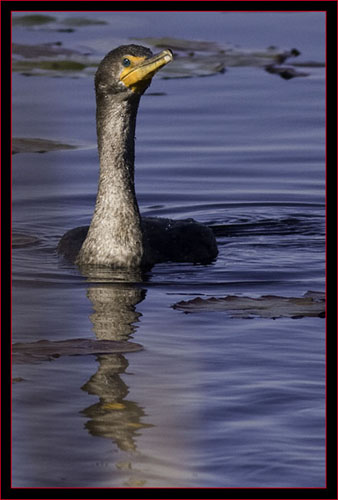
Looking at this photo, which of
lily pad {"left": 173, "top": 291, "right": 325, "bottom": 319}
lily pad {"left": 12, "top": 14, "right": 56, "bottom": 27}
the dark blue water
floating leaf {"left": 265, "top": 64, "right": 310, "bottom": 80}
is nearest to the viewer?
the dark blue water

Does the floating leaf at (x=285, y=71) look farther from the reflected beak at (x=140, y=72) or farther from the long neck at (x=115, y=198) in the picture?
the reflected beak at (x=140, y=72)

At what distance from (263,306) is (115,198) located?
2.01 meters

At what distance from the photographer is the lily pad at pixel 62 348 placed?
7.06 meters

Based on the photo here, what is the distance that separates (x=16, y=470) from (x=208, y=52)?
44.9ft

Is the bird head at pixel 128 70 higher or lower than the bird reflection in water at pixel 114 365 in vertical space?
higher

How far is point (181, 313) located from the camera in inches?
332

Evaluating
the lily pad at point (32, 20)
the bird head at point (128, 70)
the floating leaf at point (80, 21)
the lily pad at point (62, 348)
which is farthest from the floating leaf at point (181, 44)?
the lily pad at point (62, 348)

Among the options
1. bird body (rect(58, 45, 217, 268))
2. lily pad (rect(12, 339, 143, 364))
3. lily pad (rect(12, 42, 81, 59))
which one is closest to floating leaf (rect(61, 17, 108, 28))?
lily pad (rect(12, 42, 81, 59))

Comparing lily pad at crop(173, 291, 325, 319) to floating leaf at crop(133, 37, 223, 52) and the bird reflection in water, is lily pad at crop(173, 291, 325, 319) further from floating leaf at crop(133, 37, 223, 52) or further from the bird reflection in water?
floating leaf at crop(133, 37, 223, 52)

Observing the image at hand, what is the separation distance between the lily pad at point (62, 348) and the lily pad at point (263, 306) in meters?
0.96

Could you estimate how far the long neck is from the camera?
9734mm

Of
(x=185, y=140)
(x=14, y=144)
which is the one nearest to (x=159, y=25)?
(x=185, y=140)

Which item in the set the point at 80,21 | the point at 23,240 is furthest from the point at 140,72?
the point at 80,21

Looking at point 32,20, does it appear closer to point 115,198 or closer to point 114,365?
point 115,198
